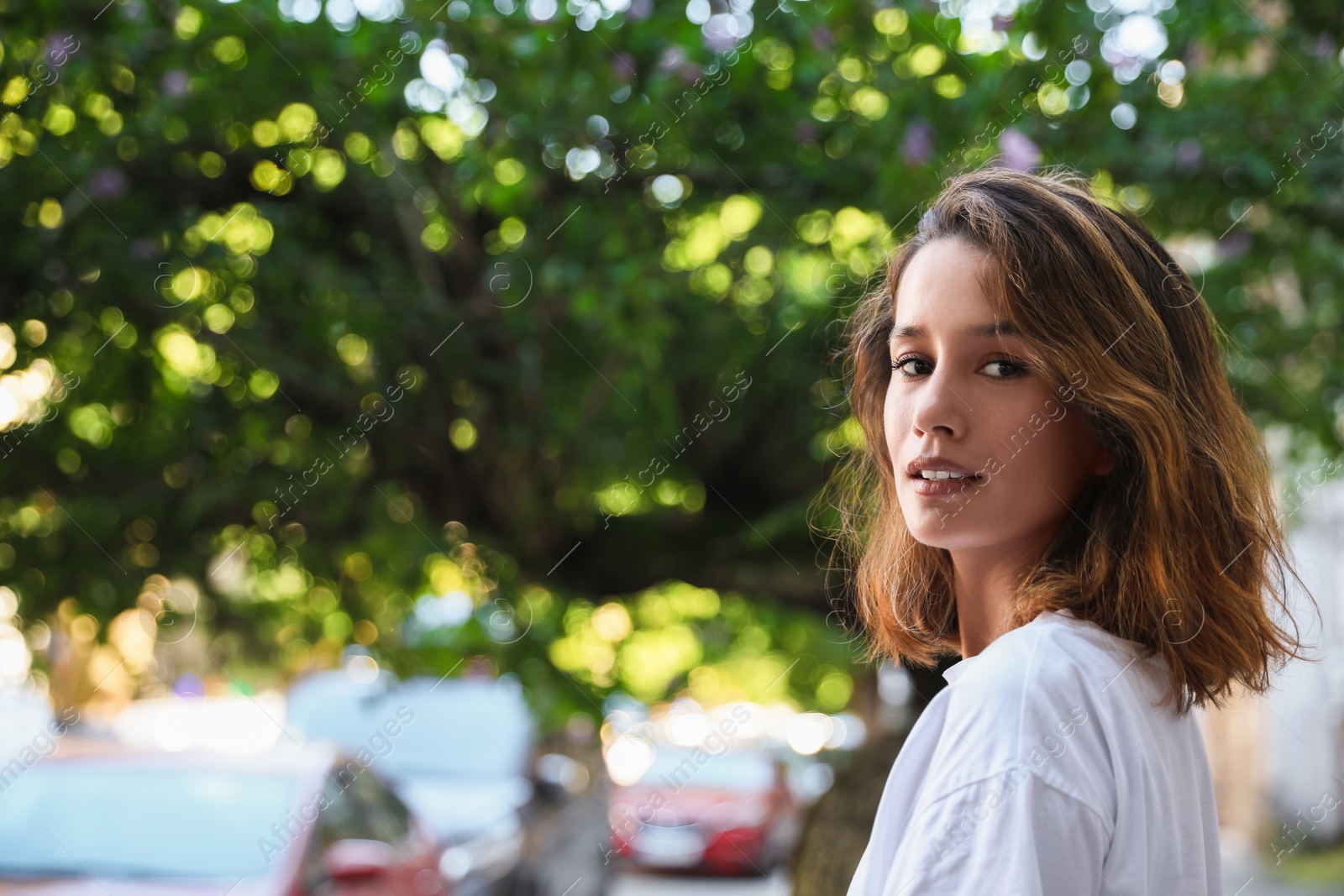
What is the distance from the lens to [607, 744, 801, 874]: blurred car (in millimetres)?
15570

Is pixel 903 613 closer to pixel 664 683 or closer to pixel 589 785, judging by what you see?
pixel 664 683

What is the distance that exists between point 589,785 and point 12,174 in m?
5.95

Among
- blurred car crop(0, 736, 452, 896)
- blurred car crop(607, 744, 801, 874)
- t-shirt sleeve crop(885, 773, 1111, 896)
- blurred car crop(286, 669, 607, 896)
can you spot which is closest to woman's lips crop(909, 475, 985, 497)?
t-shirt sleeve crop(885, 773, 1111, 896)

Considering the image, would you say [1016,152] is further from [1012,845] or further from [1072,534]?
[1012,845]

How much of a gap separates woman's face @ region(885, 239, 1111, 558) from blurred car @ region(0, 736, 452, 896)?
11.8ft

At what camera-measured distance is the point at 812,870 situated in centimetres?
461

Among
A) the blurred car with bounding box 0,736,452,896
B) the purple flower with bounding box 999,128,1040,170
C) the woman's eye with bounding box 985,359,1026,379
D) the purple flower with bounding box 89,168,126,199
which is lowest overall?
the blurred car with bounding box 0,736,452,896

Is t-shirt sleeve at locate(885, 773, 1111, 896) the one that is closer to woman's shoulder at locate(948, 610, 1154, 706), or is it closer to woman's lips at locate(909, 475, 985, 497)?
woman's shoulder at locate(948, 610, 1154, 706)

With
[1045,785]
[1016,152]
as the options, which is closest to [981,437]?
[1045,785]

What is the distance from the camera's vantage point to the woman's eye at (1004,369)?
1.28 m

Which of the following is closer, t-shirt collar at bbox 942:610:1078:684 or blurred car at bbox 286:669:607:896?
t-shirt collar at bbox 942:610:1078:684

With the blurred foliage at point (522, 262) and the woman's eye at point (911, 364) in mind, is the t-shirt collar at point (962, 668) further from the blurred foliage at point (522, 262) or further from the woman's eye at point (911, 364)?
the blurred foliage at point (522, 262)

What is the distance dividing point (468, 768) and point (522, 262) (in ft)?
16.0

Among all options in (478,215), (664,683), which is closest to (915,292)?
(478,215)
